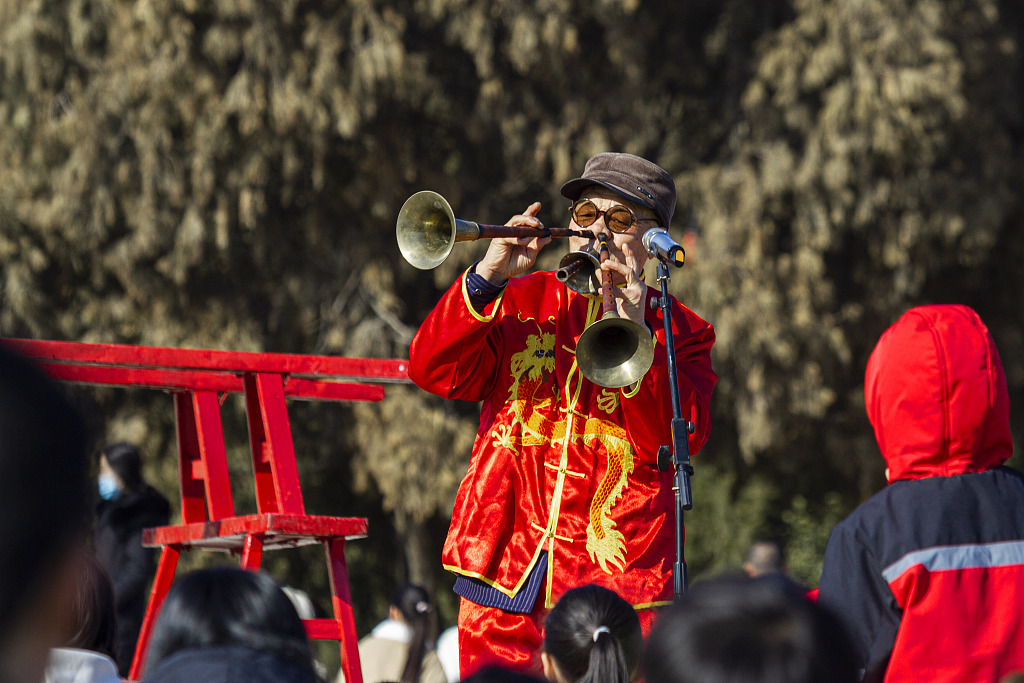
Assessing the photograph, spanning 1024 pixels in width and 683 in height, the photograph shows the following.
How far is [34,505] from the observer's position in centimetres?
102

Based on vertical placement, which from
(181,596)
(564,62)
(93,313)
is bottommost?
(181,596)

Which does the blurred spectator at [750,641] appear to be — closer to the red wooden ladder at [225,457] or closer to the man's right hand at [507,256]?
the man's right hand at [507,256]

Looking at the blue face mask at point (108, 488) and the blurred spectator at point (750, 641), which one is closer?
the blurred spectator at point (750, 641)

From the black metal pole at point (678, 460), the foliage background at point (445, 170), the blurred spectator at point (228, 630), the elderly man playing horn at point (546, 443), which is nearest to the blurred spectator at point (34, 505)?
the blurred spectator at point (228, 630)

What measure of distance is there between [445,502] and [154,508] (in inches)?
179

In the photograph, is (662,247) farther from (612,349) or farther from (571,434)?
(571,434)

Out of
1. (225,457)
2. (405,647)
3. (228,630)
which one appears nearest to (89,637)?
(228,630)

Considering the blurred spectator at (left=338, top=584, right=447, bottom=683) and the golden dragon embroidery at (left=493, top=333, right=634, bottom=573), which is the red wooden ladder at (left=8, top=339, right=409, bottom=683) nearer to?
the golden dragon embroidery at (left=493, top=333, right=634, bottom=573)

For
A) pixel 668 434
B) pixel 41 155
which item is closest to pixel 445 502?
pixel 41 155

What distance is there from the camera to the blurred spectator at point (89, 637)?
210 cm

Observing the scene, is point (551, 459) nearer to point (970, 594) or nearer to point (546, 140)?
point (970, 594)

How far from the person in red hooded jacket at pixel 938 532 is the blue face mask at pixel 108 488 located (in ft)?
14.0

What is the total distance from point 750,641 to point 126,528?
196 inches

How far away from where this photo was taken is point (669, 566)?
349 cm
